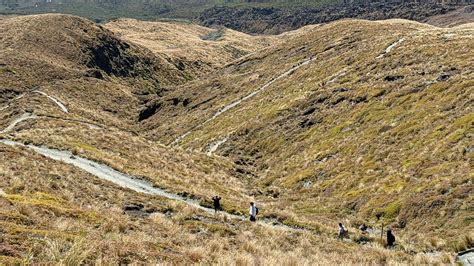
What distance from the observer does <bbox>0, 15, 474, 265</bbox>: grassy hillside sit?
47.7ft

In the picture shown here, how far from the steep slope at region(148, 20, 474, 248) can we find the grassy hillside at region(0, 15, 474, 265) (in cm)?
20

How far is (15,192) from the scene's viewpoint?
1808 cm

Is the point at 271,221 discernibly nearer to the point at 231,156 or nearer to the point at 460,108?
the point at 460,108

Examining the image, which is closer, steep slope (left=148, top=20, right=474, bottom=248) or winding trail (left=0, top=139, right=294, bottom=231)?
steep slope (left=148, top=20, right=474, bottom=248)

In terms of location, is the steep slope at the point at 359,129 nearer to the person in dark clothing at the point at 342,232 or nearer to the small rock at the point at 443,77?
the small rock at the point at 443,77

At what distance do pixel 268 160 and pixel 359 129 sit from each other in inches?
459

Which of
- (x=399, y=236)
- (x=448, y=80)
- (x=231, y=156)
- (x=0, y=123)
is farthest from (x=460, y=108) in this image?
(x=0, y=123)

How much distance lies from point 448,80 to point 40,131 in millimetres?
44866

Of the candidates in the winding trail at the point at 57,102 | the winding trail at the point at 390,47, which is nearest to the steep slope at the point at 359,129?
the winding trail at the point at 390,47

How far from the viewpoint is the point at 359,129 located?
46844 millimetres

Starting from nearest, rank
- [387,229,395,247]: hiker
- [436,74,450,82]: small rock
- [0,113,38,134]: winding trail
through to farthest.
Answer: [387,229,395,247]: hiker → [436,74,450,82]: small rock → [0,113,38,134]: winding trail

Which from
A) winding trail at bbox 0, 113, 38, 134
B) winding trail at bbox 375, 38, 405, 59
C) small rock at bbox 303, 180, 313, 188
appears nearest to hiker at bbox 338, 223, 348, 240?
small rock at bbox 303, 180, 313, 188

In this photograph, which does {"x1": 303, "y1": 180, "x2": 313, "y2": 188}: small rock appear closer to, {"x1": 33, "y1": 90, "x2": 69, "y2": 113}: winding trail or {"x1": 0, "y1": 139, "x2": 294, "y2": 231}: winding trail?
{"x1": 0, "y1": 139, "x2": 294, "y2": 231}: winding trail

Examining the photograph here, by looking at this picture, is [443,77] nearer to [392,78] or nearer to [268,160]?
[392,78]
